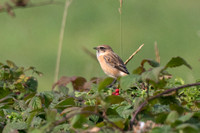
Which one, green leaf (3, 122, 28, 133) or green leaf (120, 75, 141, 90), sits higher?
green leaf (120, 75, 141, 90)

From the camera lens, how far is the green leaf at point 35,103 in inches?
132

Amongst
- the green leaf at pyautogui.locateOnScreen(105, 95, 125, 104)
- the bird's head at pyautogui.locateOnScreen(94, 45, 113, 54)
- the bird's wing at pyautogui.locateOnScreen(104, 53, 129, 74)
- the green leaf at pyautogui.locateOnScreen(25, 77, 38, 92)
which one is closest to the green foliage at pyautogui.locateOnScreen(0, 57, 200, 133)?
the green leaf at pyautogui.locateOnScreen(105, 95, 125, 104)

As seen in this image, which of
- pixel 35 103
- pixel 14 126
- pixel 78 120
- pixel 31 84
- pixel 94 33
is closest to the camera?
pixel 78 120

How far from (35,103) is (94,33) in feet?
34.9

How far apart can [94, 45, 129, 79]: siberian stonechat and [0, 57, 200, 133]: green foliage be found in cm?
352

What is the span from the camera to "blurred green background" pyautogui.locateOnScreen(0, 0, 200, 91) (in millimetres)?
12055

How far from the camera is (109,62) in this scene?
7.84 meters

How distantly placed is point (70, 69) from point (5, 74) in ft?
23.2

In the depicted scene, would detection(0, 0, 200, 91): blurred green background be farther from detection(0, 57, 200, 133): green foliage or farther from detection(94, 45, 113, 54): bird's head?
detection(0, 57, 200, 133): green foliage

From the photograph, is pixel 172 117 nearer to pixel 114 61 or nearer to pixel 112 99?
pixel 112 99

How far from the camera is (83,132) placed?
2.47m

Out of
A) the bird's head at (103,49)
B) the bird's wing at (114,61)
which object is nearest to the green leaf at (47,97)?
the bird's wing at (114,61)

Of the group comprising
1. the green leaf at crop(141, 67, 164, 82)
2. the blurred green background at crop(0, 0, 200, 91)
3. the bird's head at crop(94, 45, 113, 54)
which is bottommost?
the green leaf at crop(141, 67, 164, 82)

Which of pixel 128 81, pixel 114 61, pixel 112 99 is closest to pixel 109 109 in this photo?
pixel 112 99
